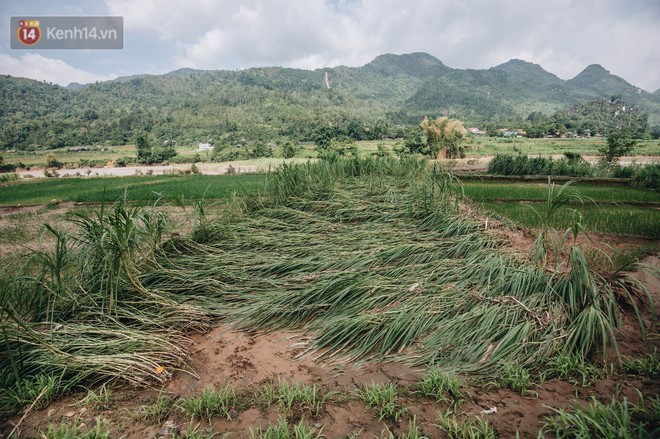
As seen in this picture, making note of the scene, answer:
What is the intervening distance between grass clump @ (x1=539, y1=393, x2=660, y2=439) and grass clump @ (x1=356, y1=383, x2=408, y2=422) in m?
0.64

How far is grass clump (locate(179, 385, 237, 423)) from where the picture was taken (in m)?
1.75

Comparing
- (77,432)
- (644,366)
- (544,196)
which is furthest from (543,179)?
(77,432)

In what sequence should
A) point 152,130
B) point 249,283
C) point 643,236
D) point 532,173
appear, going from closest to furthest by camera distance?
point 249,283, point 643,236, point 532,173, point 152,130

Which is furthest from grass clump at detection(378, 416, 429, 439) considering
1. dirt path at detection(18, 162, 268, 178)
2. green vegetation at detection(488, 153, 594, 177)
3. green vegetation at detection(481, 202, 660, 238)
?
dirt path at detection(18, 162, 268, 178)

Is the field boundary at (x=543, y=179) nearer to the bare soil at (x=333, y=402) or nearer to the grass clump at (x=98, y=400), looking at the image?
the bare soil at (x=333, y=402)

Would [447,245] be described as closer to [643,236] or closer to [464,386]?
[464,386]

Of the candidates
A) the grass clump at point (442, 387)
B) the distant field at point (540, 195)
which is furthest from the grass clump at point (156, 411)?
the distant field at point (540, 195)

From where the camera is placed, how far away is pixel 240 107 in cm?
8019

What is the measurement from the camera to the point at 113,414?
1.79m

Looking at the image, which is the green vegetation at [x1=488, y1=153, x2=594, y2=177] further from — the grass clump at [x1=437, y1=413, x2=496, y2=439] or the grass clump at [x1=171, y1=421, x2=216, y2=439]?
the grass clump at [x1=171, y1=421, x2=216, y2=439]

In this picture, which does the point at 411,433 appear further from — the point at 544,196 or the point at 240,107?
the point at 240,107

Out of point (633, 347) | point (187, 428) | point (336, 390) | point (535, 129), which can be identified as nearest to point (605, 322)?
point (633, 347)

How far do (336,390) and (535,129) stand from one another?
6739 centimetres

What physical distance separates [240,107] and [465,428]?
284 feet
